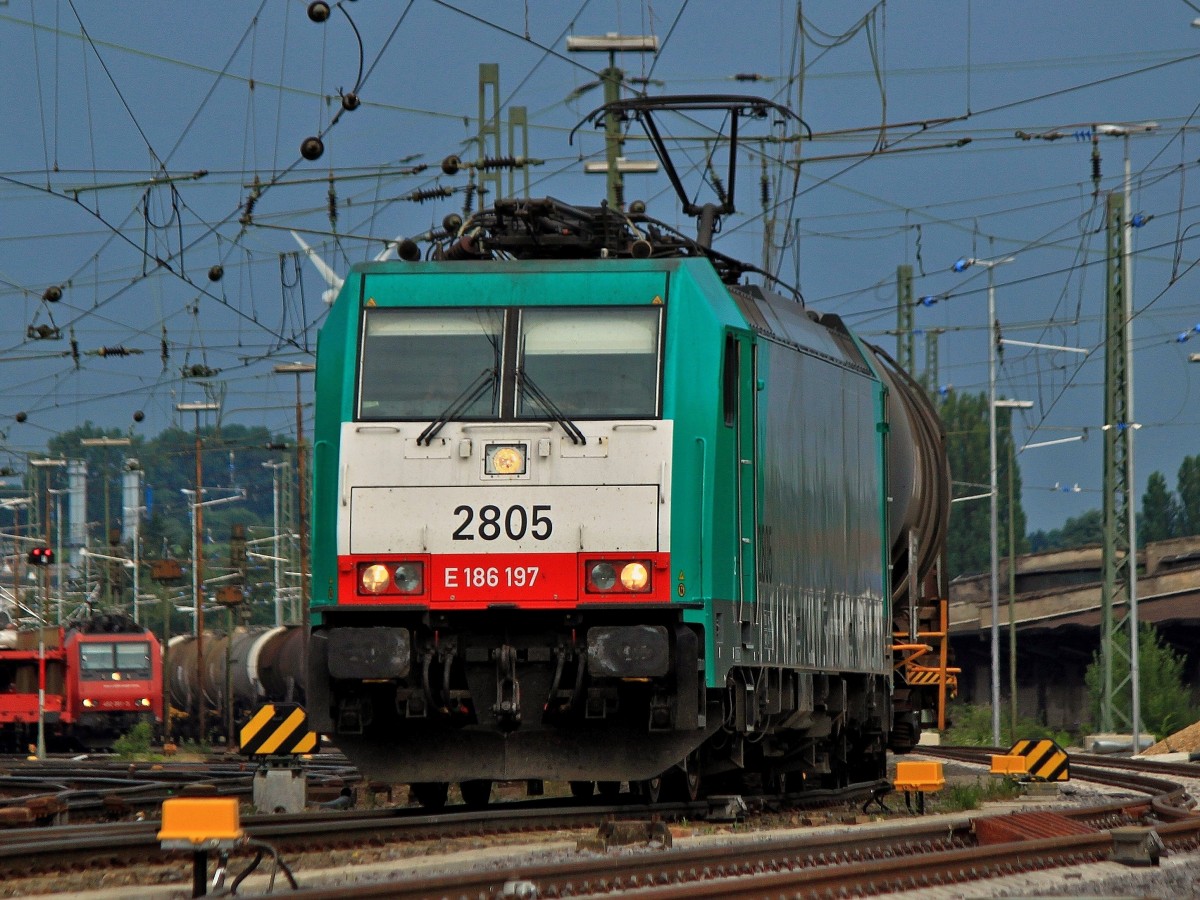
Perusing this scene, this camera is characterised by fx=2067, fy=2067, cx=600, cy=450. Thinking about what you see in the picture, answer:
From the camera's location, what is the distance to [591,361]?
13.8m

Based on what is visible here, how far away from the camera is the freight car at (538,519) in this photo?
13.4 meters

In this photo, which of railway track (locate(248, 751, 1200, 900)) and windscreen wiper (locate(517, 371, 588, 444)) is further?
windscreen wiper (locate(517, 371, 588, 444))

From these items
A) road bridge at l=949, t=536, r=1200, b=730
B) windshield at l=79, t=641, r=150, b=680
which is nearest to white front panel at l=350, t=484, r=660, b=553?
windshield at l=79, t=641, r=150, b=680

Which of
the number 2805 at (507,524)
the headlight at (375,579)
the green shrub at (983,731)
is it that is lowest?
the green shrub at (983,731)

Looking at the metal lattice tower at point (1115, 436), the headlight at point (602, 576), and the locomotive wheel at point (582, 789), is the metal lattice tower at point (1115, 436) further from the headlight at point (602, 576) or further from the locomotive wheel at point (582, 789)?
the headlight at point (602, 576)

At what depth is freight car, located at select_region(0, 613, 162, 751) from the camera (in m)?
46.7

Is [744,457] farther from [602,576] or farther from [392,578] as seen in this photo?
[392,578]

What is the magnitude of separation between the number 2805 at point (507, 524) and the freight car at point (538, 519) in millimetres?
15

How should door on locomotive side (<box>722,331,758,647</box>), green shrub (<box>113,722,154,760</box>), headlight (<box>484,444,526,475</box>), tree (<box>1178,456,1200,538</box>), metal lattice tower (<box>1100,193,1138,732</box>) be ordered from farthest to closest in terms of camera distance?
Result: tree (<box>1178,456,1200,538</box>) → green shrub (<box>113,722,154,760</box>) → metal lattice tower (<box>1100,193,1138,732</box>) → door on locomotive side (<box>722,331,758,647</box>) → headlight (<box>484,444,526,475</box>)

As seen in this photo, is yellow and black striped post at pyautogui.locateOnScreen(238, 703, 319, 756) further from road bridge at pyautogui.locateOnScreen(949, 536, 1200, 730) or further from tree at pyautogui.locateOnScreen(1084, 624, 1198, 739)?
road bridge at pyautogui.locateOnScreen(949, 536, 1200, 730)

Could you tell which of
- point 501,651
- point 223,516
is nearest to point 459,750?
point 501,651

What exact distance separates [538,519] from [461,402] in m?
0.97

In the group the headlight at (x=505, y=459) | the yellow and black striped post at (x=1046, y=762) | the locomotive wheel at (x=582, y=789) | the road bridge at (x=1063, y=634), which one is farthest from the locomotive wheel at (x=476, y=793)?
the road bridge at (x=1063, y=634)

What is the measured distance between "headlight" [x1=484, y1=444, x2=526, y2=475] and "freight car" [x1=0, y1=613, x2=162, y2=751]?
114ft
